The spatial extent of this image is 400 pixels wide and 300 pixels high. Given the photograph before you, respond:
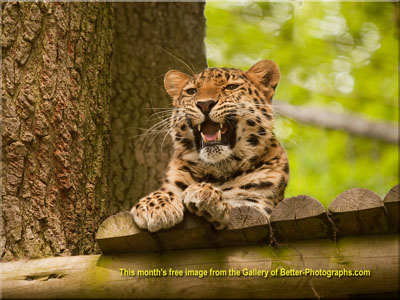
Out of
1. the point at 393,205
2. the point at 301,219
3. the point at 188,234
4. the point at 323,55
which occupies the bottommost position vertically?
the point at 188,234

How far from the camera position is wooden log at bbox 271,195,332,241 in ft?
11.1

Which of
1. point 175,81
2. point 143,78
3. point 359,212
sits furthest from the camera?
point 143,78

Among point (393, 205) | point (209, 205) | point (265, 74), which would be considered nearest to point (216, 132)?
point (265, 74)

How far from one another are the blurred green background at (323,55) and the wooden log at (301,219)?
281 inches

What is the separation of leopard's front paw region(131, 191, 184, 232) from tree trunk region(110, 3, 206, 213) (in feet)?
7.58

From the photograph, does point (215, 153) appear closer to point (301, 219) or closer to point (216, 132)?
point (216, 132)

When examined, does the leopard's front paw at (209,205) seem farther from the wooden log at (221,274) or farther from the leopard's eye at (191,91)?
the leopard's eye at (191,91)

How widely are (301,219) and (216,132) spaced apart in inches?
55.6

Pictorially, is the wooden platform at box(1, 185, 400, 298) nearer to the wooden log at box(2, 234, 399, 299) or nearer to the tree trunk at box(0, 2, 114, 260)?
the wooden log at box(2, 234, 399, 299)

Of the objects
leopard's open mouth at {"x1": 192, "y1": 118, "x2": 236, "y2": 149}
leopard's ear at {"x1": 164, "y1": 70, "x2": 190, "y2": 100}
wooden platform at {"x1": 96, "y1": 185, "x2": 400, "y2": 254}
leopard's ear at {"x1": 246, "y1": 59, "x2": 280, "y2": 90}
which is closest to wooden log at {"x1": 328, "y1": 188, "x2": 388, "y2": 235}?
wooden platform at {"x1": 96, "y1": 185, "x2": 400, "y2": 254}

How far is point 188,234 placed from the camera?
3580 mm

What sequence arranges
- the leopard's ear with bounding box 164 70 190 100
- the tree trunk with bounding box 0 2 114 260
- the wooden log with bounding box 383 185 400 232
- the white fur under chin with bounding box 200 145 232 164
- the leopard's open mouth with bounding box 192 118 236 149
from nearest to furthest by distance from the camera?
the wooden log with bounding box 383 185 400 232, the tree trunk with bounding box 0 2 114 260, the white fur under chin with bounding box 200 145 232 164, the leopard's open mouth with bounding box 192 118 236 149, the leopard's ear with bounding box 164 70 190 100

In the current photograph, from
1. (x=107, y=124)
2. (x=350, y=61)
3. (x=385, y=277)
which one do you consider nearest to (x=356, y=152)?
(x=350, y=61)

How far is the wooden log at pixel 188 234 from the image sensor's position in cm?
354
